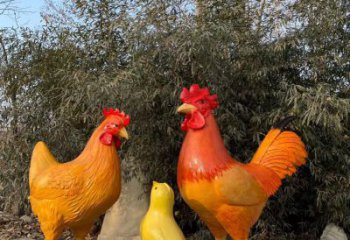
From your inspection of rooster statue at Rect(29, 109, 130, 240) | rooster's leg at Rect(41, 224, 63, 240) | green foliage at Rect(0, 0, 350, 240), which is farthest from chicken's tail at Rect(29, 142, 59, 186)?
green foliage at Rect(0, 0, 350, 240)

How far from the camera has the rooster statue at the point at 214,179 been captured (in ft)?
8.91

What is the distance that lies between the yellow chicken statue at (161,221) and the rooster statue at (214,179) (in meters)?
0.26

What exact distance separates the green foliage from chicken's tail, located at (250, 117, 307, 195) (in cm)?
45

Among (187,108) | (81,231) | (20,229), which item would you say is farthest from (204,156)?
(20,229)

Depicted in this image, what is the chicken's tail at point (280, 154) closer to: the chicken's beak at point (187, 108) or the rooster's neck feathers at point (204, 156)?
the rooster's neck feathers at point (204, 156)

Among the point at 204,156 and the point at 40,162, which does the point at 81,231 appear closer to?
the point at 40,162

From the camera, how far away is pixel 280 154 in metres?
3.07

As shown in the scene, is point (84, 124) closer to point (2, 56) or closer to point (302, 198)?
point (2, 56)

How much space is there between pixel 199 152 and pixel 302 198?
6.67 feet

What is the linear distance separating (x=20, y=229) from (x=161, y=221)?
3.27m

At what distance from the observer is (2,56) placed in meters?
4.47

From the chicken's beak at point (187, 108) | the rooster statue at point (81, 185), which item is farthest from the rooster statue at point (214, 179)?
the rooster statue at point (81, 185)

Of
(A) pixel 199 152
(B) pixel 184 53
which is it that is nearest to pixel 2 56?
(B) pixel 184 53

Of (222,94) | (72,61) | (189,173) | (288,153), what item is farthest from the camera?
(72,61)
